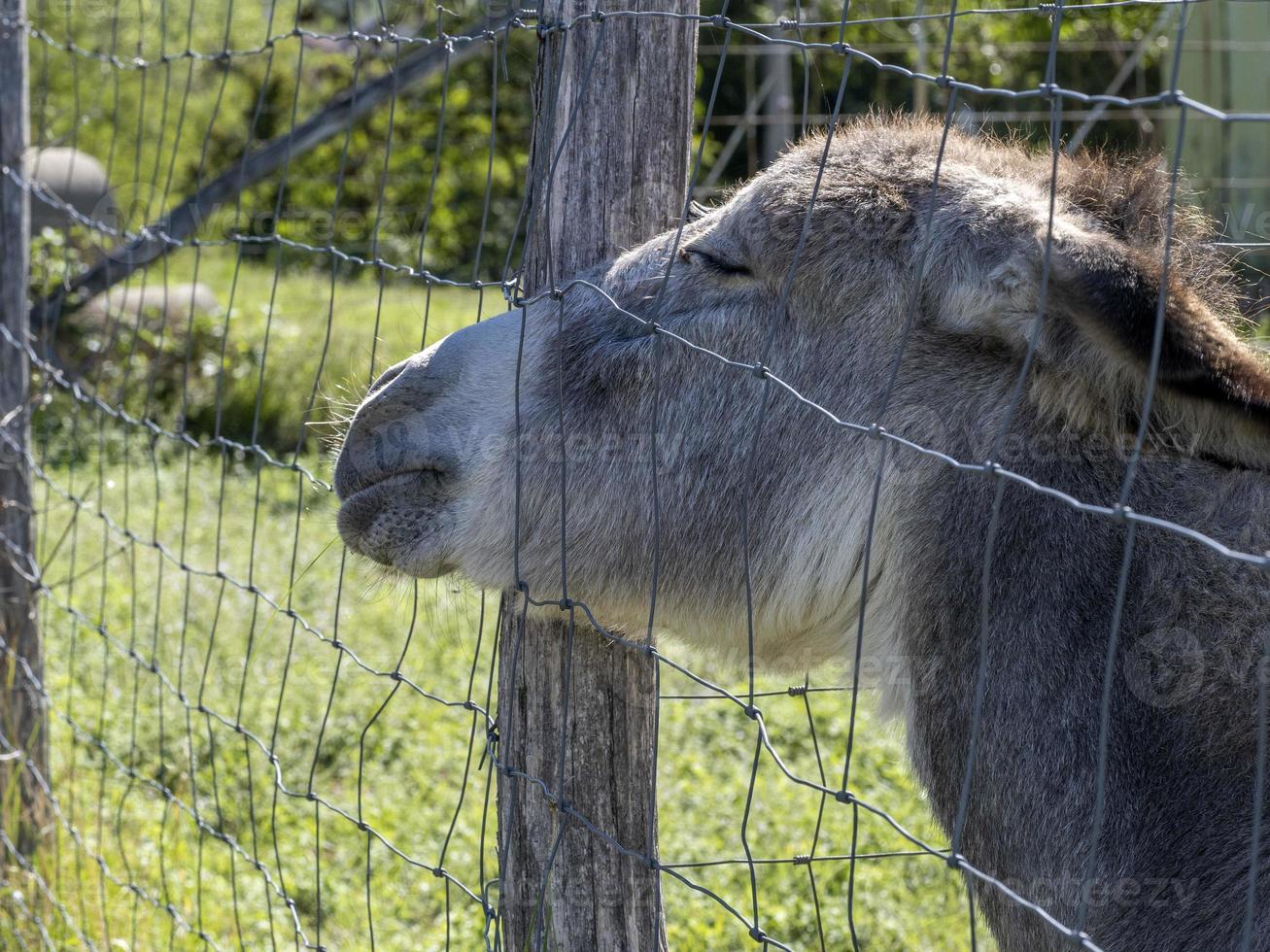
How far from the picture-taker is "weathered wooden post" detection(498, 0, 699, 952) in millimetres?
2137

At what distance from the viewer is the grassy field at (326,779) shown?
11.2ft

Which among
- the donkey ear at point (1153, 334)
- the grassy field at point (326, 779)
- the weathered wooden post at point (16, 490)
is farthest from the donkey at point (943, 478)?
the weathered wooden post at point (16, 490)

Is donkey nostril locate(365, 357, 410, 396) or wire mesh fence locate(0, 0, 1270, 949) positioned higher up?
donkey nostril locate(365, 357, 410, 396)

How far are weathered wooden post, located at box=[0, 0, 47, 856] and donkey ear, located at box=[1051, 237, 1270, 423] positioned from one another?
10.9 ft

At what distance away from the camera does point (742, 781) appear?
4.44m

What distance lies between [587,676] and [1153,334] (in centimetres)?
112

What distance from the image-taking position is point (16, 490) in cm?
397

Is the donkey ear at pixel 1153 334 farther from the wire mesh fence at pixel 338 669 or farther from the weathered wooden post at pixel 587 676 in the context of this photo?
the weathered wooden post at pixel 587 676

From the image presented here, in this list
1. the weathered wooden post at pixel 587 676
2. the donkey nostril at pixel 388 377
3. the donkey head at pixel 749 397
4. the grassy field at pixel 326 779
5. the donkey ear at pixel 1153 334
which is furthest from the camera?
the grassy field at pixel 326 779

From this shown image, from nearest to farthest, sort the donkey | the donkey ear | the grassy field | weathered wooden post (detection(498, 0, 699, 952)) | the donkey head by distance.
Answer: the donkey ear
the donkey
the donkey head
weathered wooden post (detection(498, 0, 699, 952))
the grassy field

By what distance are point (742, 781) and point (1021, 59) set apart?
35.8 ft

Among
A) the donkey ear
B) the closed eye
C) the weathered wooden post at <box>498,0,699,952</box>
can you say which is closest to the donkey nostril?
the weathered wooden post at <box>498,0,699,952</box>

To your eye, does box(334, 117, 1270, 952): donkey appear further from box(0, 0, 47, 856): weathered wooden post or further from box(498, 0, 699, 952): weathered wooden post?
box(0, 0, 47, 856): weathered wooden post

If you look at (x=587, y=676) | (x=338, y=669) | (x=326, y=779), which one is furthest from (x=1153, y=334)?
(x=326, y=779)
